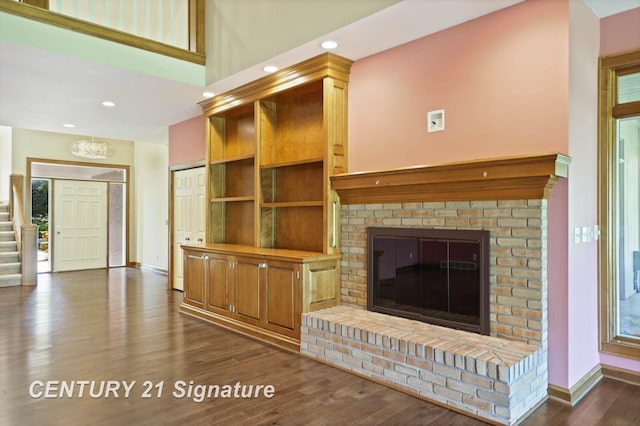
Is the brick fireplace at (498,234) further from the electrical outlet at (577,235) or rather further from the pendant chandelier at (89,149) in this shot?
the pendant chandelier at (89,149)

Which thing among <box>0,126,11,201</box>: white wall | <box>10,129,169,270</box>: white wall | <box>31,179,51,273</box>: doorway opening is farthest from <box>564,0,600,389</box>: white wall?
<box>31,179,51,273</box>: doorway opening

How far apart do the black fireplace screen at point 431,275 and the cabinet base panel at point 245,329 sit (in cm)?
83

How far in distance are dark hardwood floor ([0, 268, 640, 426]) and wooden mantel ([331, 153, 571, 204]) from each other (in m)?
1.50

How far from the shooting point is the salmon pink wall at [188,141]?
21.8 feet

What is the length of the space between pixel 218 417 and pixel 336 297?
1857mm

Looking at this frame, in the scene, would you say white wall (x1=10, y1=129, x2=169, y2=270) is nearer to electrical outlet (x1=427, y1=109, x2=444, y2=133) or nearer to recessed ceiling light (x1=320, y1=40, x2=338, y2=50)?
recessed ceiling light (x1=320, y1=40, x2=338, y2=50)

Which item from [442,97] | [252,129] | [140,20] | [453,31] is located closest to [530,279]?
[442,97]

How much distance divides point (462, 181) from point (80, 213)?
9.19 meters

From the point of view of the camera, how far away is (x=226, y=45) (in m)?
4.87

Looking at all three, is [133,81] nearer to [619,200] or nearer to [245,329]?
[245,329]

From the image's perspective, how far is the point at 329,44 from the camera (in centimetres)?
396

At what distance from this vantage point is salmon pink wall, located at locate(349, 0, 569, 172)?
10.0 ft


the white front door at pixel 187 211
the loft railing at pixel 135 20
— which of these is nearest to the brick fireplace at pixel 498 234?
the loft railing at pixel 135 20

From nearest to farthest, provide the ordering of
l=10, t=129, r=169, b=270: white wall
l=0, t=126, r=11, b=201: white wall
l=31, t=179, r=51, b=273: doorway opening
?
l=0, t=126, r=11, b=201: white wall, l=10, t=129, r=169, b=270: white wall, l=31, t=179, r=51, b=273: doorway opening
